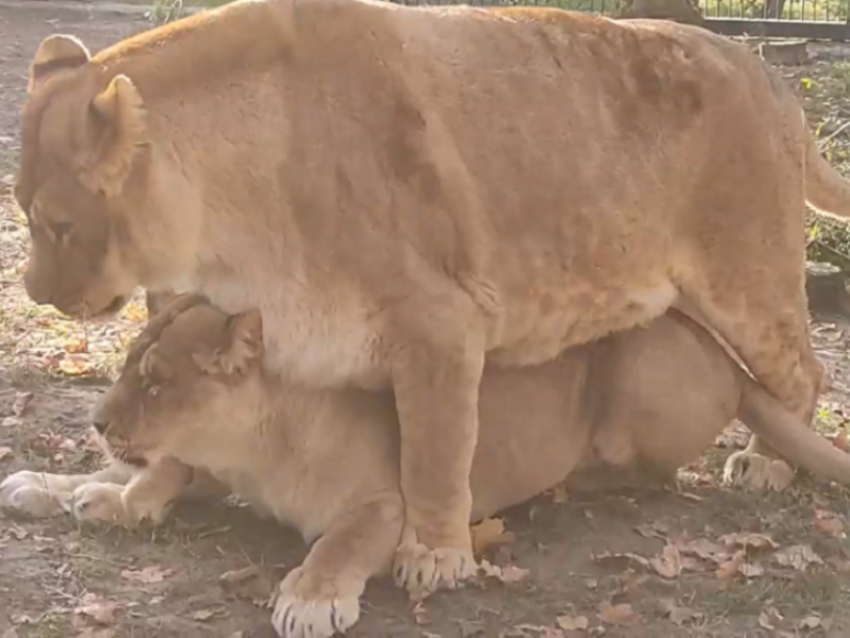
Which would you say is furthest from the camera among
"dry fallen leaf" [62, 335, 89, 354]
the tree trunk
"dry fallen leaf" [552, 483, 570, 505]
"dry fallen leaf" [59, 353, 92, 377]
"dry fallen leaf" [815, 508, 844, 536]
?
the tree trunk

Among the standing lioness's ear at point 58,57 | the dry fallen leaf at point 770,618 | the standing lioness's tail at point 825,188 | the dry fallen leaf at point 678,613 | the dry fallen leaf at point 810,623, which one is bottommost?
the dry fallen leaf at point 810,623

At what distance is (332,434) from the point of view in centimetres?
402

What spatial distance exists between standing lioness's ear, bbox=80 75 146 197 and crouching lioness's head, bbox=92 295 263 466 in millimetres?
500

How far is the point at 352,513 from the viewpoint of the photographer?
3.91 meters

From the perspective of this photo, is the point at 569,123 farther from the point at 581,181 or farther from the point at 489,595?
the point at 489,595

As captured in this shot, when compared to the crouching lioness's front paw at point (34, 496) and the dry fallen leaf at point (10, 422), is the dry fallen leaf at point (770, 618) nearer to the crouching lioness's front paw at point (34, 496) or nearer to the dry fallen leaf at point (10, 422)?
the crouching lioness's front paw at point (34, 496)

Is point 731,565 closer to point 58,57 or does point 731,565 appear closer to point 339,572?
point 339,572

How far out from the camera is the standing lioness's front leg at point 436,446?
3.83 metres

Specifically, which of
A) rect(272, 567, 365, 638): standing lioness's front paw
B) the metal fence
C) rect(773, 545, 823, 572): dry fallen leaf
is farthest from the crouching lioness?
the metal fence

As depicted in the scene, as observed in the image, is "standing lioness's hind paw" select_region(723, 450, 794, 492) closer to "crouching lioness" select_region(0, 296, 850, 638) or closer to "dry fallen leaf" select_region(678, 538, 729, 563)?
"crouching lioness" select_region(0, 296, 850, 638)

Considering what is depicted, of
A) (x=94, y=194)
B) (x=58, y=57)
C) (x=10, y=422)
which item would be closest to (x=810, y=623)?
(x=94, y=194)

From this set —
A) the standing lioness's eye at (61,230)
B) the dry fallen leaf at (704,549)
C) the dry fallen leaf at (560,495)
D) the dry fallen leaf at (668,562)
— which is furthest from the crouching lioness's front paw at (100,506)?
the dry fallen leaf at (704,549)

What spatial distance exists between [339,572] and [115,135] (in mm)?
1216

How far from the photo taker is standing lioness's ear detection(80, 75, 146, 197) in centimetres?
347
